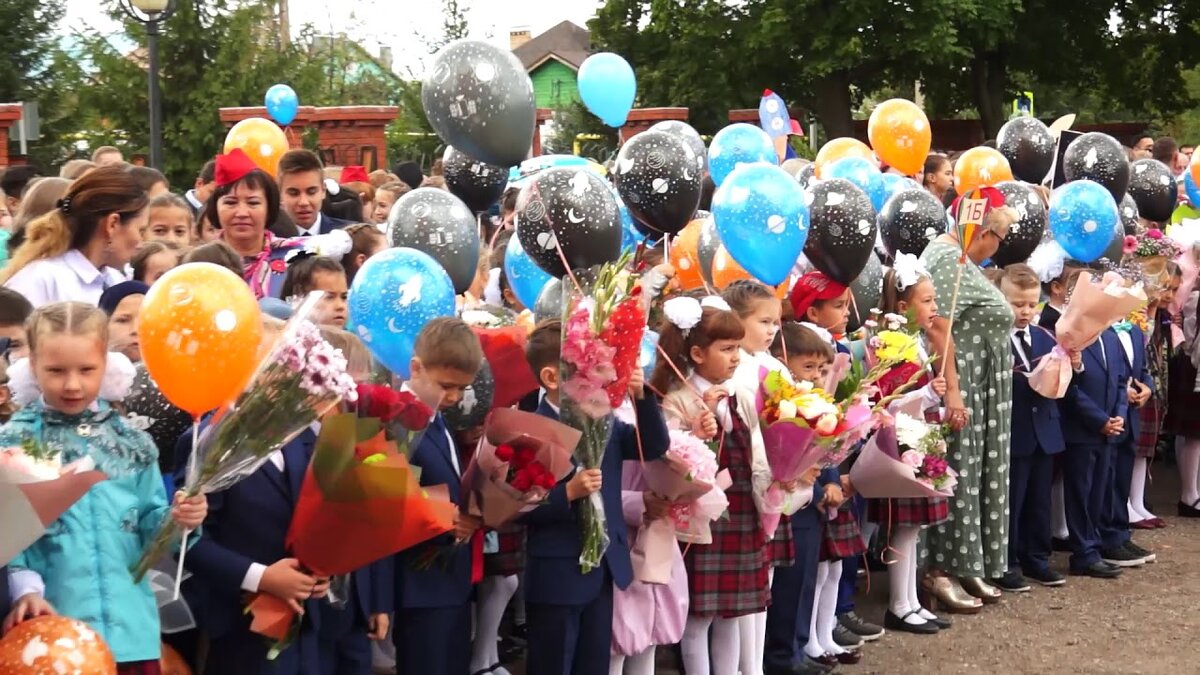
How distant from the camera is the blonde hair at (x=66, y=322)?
4125 mm

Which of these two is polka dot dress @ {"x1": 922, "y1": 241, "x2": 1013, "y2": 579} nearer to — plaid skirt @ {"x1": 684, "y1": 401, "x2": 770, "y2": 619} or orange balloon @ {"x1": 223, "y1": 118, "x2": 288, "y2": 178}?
plaid skirt @ {"x1": 684, "y1": 401, "x2": 770, "y2": 619}

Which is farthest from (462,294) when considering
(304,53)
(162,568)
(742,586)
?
(304,53)

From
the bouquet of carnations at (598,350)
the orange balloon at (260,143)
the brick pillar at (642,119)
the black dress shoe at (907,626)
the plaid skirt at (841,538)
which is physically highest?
the brick pillar at (642,119)

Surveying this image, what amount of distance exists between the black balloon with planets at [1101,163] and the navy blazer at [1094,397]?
5.84 ft

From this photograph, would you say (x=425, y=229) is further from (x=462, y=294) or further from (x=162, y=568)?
(x=162, y=568)

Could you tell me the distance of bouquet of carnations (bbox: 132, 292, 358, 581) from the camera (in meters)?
4.16

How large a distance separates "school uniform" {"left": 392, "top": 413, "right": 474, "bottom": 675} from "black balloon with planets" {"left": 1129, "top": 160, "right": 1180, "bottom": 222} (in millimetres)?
7308

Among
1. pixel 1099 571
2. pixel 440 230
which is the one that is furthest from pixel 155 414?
pixel 1099 571

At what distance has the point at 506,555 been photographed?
586 cm

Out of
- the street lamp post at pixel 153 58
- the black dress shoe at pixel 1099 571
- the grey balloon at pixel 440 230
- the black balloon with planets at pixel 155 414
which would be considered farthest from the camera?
the street lamp post at pixel 153 58

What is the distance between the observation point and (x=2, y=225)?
8.66 metres

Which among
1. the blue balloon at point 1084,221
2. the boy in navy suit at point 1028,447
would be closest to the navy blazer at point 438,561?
the boy in navy suit at point 1028,447

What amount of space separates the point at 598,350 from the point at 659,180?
89.9 inches

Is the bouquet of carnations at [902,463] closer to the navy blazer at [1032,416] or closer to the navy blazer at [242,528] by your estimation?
the navy blazer at [1032,416]
